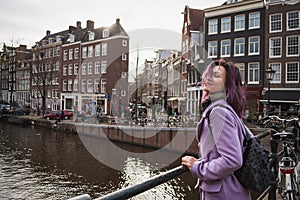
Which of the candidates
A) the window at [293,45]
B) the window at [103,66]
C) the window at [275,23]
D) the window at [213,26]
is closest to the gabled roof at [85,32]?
the window at [103,66]

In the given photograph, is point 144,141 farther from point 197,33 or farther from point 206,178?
point 206,178

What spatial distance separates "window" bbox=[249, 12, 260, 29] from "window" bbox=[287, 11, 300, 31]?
2389 millimetres

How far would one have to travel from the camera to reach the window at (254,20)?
2497cm

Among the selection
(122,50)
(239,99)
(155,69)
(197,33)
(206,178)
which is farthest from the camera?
(155,69)

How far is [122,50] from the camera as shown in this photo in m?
37.9

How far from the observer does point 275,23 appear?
78.9ft

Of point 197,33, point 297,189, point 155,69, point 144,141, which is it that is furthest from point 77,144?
point 155,69

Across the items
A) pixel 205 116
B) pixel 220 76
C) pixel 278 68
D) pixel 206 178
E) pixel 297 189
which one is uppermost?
pixel 278 68

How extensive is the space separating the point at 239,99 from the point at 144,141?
19894mm

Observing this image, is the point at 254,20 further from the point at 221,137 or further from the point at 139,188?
the point at 139,188

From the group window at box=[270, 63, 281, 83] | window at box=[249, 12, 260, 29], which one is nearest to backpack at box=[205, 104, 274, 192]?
window at box=[270, 63, 281, 83]

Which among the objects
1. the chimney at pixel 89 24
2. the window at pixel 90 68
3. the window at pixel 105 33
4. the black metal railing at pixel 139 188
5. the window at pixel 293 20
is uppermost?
the chimney at pixel 89 24

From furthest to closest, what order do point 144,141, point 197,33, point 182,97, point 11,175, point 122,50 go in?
point 122,50
point 182,97
point 197,33
point 144,141
point 11,175

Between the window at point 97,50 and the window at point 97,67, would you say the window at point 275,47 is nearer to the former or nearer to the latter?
the window at point 97,67
